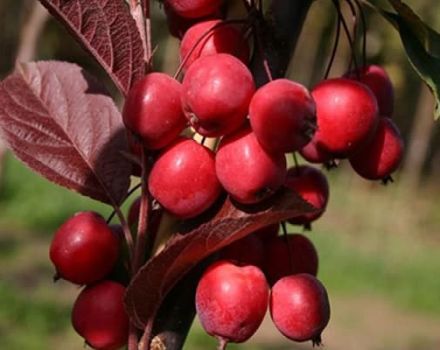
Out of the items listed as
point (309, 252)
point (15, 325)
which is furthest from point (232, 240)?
point (15, 325)

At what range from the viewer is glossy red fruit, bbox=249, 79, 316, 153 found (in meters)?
0.54

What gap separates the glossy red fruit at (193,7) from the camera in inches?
24.5

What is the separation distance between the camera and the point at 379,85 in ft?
2.29

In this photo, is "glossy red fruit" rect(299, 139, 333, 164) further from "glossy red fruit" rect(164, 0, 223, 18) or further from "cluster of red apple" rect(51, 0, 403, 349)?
"glossy red fruit" rect(164, 0, 223, 18)

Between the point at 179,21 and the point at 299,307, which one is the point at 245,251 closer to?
the point at 299,307

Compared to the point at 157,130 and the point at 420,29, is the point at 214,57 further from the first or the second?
the point at 420,29

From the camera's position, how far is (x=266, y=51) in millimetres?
625

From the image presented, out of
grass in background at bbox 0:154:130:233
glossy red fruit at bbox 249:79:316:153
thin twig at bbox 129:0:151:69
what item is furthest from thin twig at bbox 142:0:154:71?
grass in background at bbox 0:154:130:233

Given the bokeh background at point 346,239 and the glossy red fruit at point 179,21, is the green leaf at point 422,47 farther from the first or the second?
the bokeh background at point 346,239

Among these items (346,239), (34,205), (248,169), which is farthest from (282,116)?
(346,239)

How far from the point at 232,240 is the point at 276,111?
0.09 meters

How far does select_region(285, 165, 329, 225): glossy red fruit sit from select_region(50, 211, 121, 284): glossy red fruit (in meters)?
0.14

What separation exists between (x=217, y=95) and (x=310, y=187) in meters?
0.15

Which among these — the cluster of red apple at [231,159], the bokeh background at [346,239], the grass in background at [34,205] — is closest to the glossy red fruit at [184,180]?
the cluster of red apple at [231,159]
